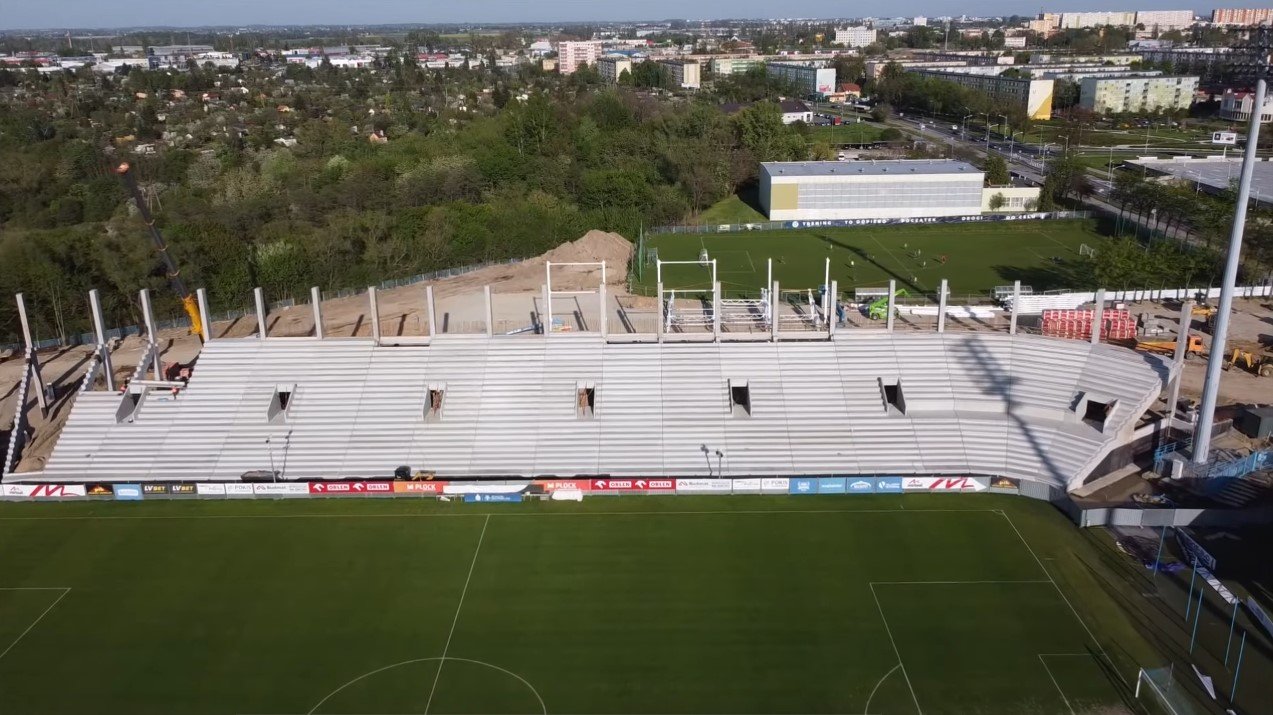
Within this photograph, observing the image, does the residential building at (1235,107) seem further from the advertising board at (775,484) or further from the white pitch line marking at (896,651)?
the white pitch line marking at (896,651)

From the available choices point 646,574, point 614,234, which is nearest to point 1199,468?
point 646,574

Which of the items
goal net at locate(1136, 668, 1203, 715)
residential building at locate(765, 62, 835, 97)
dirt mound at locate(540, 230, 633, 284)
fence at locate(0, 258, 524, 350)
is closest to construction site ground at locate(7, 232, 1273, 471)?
fence at locate(0, 258, 524, 350)

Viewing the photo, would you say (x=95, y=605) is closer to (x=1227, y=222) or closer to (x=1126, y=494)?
(x=1126, y=494)

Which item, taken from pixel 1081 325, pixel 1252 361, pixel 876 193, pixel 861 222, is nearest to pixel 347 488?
pixel 1081 325

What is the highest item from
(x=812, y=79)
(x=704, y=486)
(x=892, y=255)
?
(x=812, y=79)

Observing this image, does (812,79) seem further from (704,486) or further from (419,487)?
(419,487)

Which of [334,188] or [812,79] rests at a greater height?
[812,79]

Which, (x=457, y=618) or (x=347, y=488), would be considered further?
(x=347, y=488)
